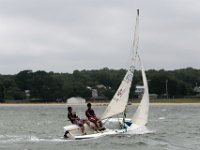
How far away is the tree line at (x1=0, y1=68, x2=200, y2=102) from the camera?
514 ft

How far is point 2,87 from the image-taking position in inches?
6280

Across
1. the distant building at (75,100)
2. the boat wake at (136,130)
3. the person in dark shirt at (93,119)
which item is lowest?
the boat wake at (136,130)

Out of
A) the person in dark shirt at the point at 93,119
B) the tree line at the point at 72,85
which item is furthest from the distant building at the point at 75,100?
the person in dark shirt at the point at 93,119

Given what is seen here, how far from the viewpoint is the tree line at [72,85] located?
157 m

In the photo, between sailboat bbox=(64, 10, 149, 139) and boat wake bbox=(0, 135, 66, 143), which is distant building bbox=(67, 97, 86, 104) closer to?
boat wake bbox=(0, 135, 66, 143)

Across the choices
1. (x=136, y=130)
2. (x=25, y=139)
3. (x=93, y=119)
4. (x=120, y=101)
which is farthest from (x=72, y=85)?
(x=93, y=119)

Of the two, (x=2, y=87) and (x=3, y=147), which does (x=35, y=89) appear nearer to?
(x=2, y=87)

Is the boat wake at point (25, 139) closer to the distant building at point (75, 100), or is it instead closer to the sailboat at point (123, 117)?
the sailboat at point (123, 117)

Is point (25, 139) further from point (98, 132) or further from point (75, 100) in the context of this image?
point (75, 100)

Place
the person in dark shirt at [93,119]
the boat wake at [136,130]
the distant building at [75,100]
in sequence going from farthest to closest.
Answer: the distant building at [75,100] → the boat wake at [136,130] → the person in dark shirt at [93,119]

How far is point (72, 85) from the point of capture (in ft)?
536

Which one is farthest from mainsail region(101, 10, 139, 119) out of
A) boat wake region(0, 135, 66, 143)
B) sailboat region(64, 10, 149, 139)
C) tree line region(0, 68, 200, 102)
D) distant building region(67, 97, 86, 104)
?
distant building region(67, 97, 86, 104)

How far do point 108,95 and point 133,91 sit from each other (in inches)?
426

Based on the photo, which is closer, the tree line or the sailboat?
the sailboat
